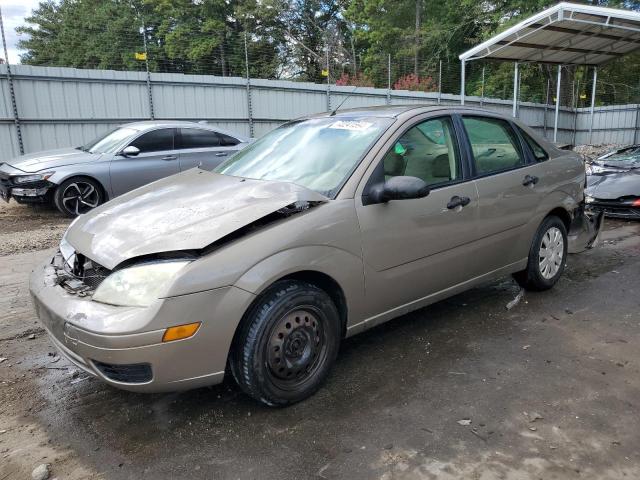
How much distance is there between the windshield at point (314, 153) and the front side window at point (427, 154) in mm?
182

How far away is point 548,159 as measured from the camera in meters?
4.70

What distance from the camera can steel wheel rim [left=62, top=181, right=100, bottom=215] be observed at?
8273mm

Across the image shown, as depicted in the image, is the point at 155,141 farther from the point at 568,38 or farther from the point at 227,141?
the point at 568,38

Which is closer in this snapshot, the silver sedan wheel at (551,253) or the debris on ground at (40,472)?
the debris on ground at (40,472)

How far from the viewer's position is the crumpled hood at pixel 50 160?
8125 mm

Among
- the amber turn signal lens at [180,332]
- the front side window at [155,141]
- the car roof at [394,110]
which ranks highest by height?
the car roof at [394,110]

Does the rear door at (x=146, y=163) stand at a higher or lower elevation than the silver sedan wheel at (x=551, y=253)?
higher

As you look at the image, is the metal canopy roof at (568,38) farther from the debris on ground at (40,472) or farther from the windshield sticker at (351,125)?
the debris on ground at (40,472)

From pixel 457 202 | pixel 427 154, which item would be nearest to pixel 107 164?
pixel 427 154

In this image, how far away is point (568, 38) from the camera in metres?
14.0

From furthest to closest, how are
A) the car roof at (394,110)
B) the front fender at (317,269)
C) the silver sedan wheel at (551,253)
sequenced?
the silver sedan wheel at (551,253), the car roof at (394,110), the front fender at (317,269)

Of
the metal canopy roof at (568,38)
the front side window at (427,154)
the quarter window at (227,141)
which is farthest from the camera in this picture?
the metal canopy roof at (568,38)

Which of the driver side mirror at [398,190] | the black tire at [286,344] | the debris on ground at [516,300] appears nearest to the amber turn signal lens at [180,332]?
the black tire at [286,344]

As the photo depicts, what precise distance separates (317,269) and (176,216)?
2.76 ft
